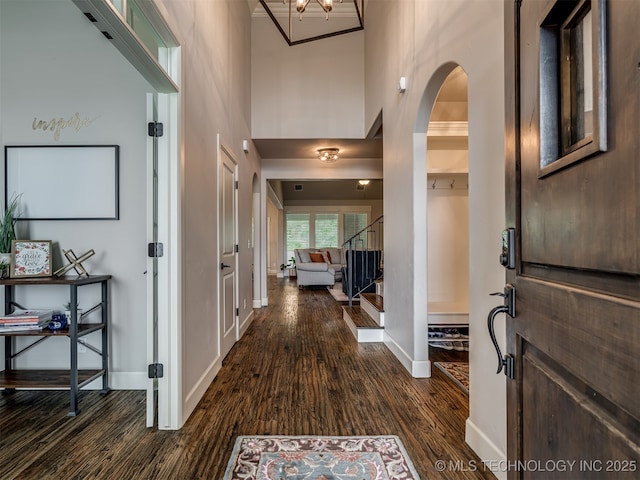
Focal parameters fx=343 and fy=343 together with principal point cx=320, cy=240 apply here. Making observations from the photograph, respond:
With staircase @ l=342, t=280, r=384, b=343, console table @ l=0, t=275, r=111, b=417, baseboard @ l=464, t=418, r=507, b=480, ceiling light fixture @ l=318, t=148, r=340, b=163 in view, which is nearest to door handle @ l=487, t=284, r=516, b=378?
baseboard @ l=464, t=418, r=507, b=480

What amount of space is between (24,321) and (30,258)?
1.45ft

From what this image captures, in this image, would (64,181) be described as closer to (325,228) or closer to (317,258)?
(317,258)

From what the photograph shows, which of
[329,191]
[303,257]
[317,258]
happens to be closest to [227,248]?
[317,258]

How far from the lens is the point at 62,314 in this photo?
102 inches

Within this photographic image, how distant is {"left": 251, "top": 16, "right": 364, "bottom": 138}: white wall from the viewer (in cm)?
503

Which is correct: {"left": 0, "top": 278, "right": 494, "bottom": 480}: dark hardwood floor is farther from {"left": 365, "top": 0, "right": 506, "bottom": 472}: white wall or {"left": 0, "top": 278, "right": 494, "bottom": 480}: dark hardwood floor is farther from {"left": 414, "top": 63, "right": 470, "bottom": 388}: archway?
{"left": 414, "top": 63, "right": 470, "bottom": 388}: archway

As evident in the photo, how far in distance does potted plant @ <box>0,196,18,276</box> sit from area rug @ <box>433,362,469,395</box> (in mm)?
3432

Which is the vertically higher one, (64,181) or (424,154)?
(424,154)

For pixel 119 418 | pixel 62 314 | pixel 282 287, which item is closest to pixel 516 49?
pixel 119 418

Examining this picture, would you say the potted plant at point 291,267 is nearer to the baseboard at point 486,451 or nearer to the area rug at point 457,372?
the area rug at point 457,372

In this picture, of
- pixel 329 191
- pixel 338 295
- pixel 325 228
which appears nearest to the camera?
pixel 338 295

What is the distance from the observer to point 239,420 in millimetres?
2154

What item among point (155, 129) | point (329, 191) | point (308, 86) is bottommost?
point (155, 129)

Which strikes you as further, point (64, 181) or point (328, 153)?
point (328, 153)
